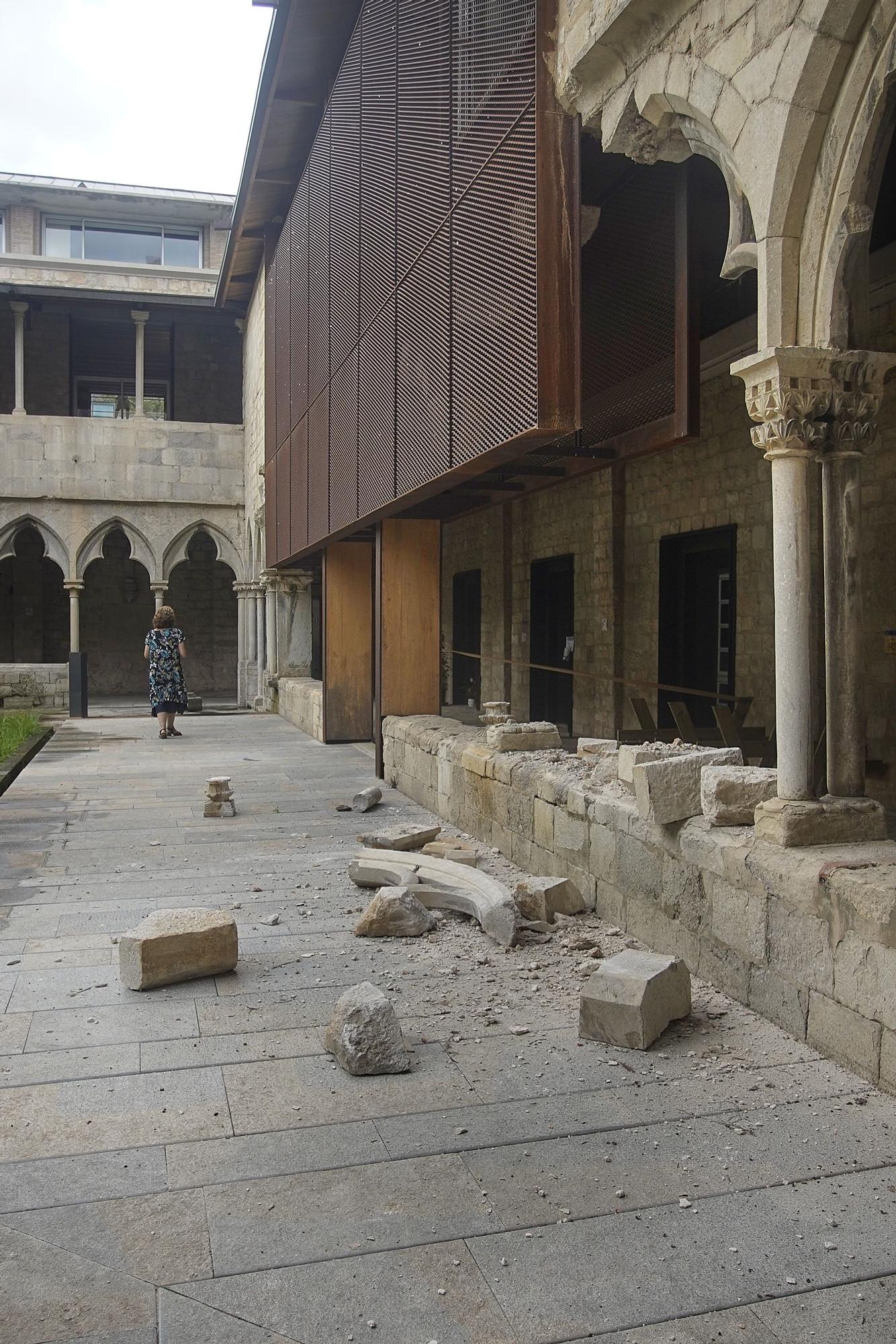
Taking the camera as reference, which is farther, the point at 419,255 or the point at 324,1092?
the point at 419,255

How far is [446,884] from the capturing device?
5023 mm

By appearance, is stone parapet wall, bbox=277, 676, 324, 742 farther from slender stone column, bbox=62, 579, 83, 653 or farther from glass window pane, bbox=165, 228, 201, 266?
glass window pane, bbox=165, 228, 201, 266

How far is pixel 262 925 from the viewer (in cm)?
480

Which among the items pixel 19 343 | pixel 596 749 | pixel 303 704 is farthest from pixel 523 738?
pixel 19 343

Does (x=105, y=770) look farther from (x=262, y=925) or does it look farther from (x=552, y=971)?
(x=552, y=971)

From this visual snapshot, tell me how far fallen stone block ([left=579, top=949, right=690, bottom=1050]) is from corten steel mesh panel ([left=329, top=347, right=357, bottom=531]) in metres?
6.35

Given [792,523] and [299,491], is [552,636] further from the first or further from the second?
[792,523]

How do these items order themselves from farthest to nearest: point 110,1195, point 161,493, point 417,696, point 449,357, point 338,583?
point 161,493, point 338,583, point 417,696, point 449,357, point 110,1195

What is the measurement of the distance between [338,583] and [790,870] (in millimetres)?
8687

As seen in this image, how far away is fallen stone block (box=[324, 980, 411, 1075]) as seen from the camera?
321cm

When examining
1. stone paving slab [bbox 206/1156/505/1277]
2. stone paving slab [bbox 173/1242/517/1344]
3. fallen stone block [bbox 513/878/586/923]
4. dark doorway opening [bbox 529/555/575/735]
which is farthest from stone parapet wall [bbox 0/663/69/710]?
stone paving slab [bbox 173/1242/517/1344]

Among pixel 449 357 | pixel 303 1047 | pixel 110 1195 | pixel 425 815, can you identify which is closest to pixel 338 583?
pixel 425 815

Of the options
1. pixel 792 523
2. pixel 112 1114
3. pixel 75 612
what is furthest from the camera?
pixel 75 612

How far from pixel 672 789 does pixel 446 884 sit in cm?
133
